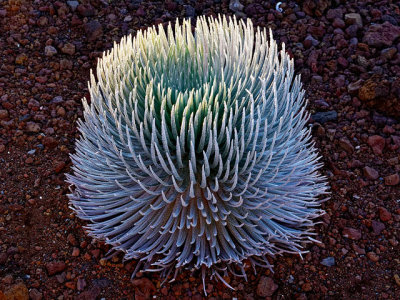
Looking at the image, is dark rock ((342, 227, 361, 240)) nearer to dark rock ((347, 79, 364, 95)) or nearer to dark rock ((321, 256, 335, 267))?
dark rock ((321, 256, 335, 267))

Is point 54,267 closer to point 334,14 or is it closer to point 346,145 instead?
point 346,145

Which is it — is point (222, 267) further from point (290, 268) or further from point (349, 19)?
point (349, 19)

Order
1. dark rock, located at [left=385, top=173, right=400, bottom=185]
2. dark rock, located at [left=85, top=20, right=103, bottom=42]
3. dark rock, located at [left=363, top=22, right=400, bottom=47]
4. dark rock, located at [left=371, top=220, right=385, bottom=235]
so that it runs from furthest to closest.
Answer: dark rock, located at [left=85, top=20, right=103, bottom=42], dark rock, located at [left=363, top=22, right=400, bottom=47], dark rock, located at [left=385, top=173, right=400, bottom=185], dark rock, located at [left=371, top=220, right=385, bottom=235]

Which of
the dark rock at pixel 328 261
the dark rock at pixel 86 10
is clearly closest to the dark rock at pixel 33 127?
the dark rock at pixel 86 10

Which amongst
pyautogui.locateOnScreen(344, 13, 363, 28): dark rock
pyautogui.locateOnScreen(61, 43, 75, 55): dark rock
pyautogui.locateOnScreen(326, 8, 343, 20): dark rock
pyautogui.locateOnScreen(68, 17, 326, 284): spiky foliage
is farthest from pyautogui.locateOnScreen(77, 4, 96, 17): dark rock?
pyautogui.locateOnScreen(344, 13, 363, 28): dark rock

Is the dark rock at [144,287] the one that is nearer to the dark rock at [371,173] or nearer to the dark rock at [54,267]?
the dark rock at [54,267]

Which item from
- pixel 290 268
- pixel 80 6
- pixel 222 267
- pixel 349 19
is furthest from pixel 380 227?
pixel 80 6

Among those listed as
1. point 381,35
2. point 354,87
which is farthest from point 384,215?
point 381,35
